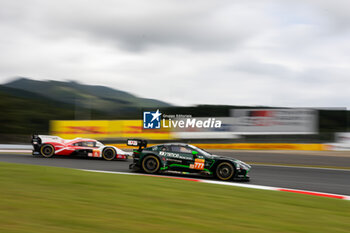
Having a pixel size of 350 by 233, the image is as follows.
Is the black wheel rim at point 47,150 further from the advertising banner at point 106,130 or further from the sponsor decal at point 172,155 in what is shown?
the advertising banner at point 106,130

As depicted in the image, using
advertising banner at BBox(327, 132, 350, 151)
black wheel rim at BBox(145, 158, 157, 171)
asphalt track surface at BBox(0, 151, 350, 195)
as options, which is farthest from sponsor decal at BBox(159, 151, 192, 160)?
advertising banner at BBox(327, 132, 350, 151)

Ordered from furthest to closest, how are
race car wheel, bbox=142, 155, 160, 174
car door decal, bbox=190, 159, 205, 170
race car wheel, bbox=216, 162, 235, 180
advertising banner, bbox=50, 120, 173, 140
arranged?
advertising banner, bbox=50, 120, 173, 140, race car wheel, bbox=142, 155, 160, 174, car door decal, bbox=190, 159, 205, 170, race car wheel, bbox=216, 162, 235, 180

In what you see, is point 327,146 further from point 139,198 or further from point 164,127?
point 139,198

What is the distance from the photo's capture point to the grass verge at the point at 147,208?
14.2ft

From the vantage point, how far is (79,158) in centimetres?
1594

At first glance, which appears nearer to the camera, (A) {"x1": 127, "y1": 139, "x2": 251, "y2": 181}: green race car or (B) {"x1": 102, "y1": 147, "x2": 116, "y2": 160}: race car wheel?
(A) {"x1": 127, "y1": 139, "x2": 251, "y2": 181}: green race car

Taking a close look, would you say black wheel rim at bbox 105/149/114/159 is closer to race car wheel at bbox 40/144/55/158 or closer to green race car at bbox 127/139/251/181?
race car wheel at bbox 40/144/55/158

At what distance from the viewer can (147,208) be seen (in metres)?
5.23

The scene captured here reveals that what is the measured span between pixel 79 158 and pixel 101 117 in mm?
8292

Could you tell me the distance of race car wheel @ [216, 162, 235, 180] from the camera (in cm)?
1045

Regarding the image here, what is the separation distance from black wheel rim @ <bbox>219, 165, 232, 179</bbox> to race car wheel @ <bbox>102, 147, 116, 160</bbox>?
21.1 feet

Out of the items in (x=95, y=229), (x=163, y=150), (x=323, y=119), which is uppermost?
(x=323, y=119)

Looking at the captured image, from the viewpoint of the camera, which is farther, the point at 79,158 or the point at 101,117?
the point at 101,117

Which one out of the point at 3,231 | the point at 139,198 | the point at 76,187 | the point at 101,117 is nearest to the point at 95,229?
the point at 3,231
